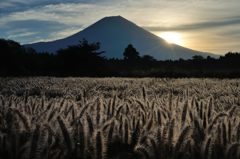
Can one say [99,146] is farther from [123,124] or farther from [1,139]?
[123,124]

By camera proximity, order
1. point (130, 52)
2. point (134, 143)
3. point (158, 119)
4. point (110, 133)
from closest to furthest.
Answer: point (110, 133), point (134, 143), point (158, 119), point (130, 52)

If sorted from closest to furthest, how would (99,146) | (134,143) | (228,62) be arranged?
(99,146), (134,143), (228,62)

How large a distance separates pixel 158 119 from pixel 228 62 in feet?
145

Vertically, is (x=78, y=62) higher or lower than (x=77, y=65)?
higher

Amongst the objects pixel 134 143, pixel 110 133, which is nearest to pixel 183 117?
pixel 134 143

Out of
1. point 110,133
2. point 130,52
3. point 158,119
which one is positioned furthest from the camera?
point 130,52

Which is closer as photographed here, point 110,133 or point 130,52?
point 110,133

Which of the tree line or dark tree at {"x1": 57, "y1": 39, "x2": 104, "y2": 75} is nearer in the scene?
the tree line

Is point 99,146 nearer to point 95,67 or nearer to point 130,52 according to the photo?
point 95,67

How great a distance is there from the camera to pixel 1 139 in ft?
7.14

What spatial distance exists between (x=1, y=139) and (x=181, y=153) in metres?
0.77

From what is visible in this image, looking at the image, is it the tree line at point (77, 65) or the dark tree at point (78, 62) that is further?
the dark tree at point (78, 62)

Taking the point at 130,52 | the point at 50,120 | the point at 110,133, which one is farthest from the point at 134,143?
the point at 130,52

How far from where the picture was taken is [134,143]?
8.65 feet
